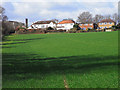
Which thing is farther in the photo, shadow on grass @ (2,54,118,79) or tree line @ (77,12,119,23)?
tree line @ (77,12,119,23)

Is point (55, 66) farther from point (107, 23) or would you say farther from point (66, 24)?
point (66, 24)

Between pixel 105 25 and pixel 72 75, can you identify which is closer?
pixel 72 75

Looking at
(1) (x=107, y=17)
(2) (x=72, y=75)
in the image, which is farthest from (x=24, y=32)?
(2) (x=72, y=75)

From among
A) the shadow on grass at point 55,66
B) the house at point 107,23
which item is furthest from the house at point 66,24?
the shadow on grass at point 55,66

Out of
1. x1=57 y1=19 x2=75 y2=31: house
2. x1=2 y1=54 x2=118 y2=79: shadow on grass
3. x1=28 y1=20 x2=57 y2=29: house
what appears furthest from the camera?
x1=28 y1=20 x2=57 y2=29: house

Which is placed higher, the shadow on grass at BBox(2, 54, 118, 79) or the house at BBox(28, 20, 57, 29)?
the house at BBox(28, 20, 57, 29)

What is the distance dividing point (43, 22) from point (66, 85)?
5307 inches

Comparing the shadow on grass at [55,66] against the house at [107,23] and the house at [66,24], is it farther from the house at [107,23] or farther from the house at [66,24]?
the house at [66,24]

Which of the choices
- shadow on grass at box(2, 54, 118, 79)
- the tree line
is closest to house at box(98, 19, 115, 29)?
the tree line

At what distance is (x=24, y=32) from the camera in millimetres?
98938

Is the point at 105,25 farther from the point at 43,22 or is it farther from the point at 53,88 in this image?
the point at 53,88

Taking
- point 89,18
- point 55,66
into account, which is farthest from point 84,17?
point 55,66

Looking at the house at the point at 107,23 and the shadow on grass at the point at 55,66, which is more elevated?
the house at the point at 107,23

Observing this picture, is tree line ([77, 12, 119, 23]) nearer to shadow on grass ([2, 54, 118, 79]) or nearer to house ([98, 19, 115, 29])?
house ([98, 19, 115, 29])
